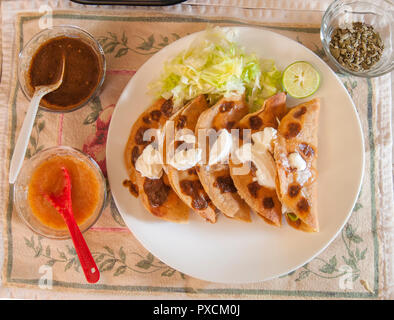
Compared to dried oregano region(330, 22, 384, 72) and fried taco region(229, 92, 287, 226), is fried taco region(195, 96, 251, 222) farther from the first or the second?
dried oregano region(330, 22, 384, 72)

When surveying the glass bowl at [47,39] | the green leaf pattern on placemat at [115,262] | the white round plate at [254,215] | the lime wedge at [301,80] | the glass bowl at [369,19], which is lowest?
the green leaf pattern on placemat at [115,262]

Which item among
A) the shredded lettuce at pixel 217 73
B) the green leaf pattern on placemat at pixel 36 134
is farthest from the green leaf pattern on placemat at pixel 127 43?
the green leaf pattern on placemat at pixel 36 134

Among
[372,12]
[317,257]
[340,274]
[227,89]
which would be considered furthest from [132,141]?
[372,12]

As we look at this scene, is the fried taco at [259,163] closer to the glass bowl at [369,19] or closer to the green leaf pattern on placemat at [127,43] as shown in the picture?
the glass bowl at [369,19]

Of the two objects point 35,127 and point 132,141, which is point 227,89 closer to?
point 132,141

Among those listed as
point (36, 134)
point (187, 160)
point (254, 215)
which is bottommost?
point (254, 215)

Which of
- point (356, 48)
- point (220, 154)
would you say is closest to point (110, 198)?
point (220, 154)

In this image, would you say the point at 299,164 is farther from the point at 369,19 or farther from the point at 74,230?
the point at 74,230
